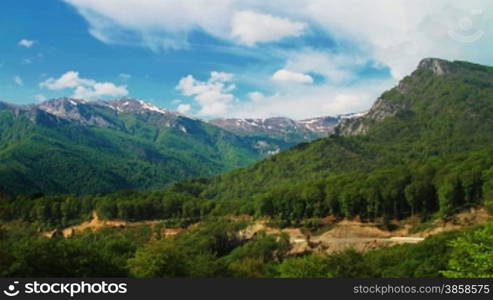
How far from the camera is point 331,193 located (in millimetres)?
160750

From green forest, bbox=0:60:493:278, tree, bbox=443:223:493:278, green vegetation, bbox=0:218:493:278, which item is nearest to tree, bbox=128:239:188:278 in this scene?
green vegetation, bbox=0:218:493:278

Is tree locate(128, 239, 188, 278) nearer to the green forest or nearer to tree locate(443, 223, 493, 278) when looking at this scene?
the green forest

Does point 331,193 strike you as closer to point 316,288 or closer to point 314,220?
point 314,220

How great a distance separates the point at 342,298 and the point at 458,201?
127354 mm
